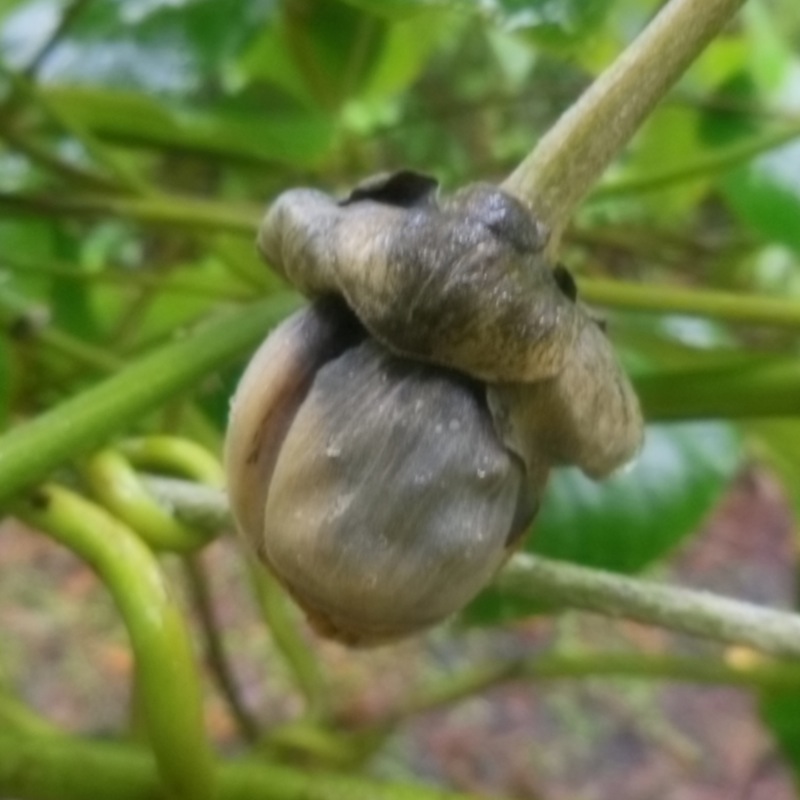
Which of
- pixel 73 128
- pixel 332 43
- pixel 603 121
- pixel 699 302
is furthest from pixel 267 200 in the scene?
pixel 603 121

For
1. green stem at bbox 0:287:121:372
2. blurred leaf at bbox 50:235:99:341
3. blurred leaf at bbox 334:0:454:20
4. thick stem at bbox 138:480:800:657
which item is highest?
blurred leaf at bbox 334:0:454:20

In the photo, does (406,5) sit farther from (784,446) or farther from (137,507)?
(784,446)

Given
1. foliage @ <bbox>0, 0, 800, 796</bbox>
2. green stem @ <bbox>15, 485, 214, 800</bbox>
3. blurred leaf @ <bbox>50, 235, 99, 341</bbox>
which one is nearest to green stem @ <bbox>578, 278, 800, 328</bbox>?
foliage @ <bbox>0, 0, 800, 796</bbox>

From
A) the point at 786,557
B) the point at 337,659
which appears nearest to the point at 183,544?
the point at 337,659

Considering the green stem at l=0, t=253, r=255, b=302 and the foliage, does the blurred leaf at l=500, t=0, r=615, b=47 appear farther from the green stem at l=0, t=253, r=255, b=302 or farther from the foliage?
the green stem at l=0, t=253, r=255, b=302

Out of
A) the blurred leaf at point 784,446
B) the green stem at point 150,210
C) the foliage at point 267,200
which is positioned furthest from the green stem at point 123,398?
the blurred leaf at point 784,446

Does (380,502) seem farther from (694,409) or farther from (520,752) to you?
(520,752)

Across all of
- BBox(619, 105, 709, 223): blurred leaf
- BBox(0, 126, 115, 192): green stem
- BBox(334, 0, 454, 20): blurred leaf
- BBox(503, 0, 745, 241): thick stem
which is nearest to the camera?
BBox(503, 0, 745, 241): thick stem
